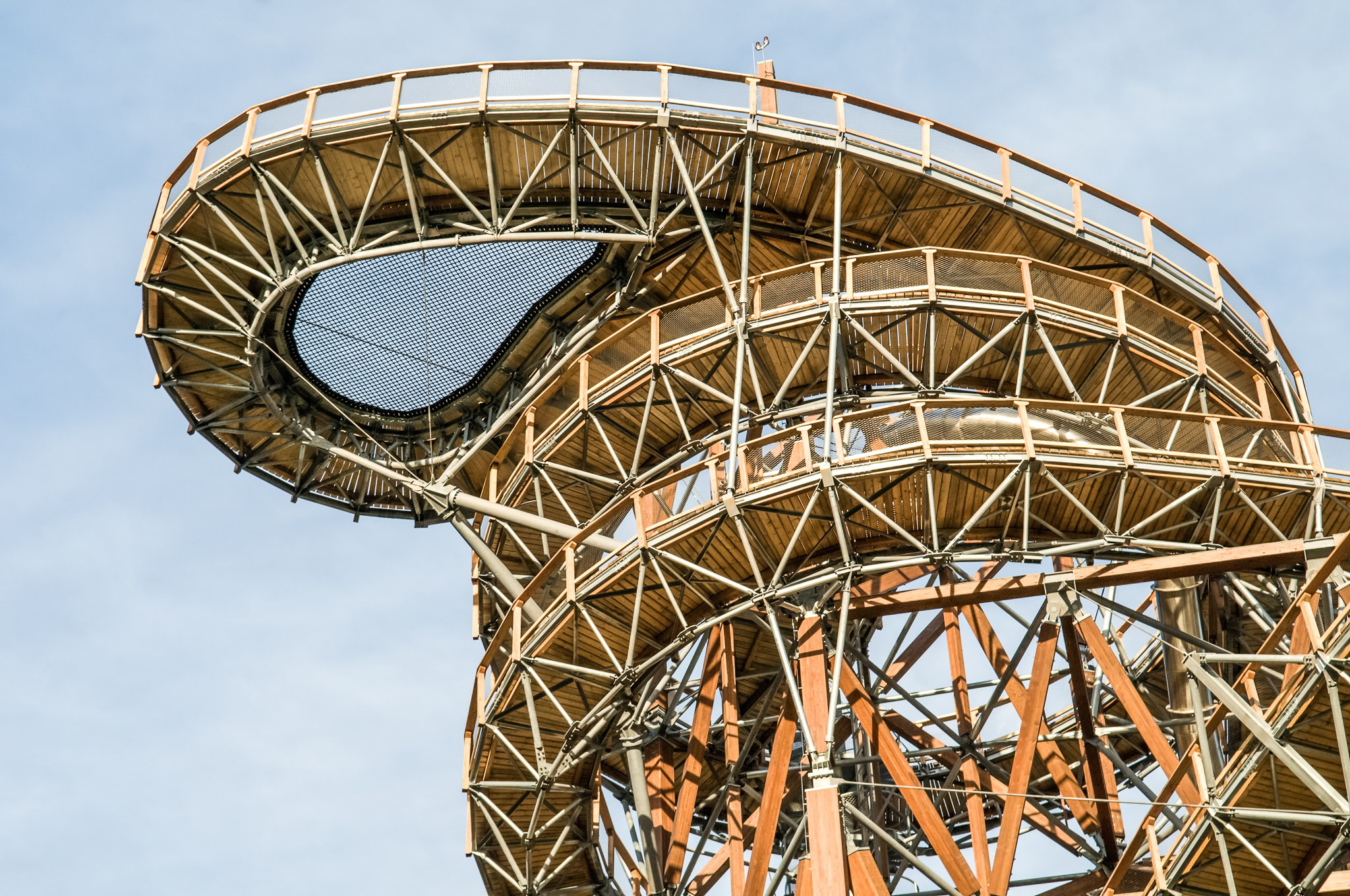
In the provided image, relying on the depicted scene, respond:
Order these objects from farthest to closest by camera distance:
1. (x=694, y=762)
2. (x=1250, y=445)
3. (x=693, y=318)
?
(x=693, y=318)
(x=694, y=762)
(x=1250, y=445)

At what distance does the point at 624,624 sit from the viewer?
24203mm

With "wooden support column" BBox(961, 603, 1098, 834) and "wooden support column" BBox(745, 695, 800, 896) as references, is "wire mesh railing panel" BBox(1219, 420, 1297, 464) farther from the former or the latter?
"wooden support column" BBox(745, 695, 800, 896)

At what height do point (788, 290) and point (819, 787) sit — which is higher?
point (788, 290)

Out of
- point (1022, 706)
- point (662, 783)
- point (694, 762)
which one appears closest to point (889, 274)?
point (1022, 706)

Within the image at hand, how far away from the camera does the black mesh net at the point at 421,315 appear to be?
1132 inches

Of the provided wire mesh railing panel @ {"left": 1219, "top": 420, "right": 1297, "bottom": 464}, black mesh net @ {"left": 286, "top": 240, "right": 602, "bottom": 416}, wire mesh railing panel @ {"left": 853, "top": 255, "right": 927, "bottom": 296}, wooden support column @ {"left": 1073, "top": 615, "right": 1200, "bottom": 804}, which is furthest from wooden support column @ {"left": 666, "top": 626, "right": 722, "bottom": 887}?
black mesh net @ {"left": 286, "top": 240, "right": 602, "bottom": 416}

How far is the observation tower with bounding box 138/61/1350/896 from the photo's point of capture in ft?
70.2

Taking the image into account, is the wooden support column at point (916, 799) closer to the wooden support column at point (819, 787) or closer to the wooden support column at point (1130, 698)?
the wooden support column at point (819, 787)

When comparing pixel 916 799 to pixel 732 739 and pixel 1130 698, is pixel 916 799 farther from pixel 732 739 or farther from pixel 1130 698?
pixel 732 739

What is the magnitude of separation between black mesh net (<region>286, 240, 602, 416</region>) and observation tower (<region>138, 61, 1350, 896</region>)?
80 mm

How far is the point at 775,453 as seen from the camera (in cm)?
2288

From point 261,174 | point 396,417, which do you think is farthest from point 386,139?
point 396,417

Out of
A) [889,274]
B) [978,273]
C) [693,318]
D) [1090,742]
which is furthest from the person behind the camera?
[693,318]

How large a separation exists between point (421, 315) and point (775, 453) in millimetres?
9439
